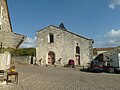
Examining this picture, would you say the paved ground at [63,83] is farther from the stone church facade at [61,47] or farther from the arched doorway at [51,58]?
the arched doorway at [51,58]

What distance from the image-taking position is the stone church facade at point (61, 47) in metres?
28.6

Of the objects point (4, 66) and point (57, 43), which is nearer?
point (4, 66)

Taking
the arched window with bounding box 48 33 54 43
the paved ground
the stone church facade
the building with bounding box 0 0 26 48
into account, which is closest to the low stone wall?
the stone church facade

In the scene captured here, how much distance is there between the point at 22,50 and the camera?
96.7 feet

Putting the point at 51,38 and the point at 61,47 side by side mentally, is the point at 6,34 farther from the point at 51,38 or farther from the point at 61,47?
the point at 61,47

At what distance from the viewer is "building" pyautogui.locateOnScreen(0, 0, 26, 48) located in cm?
2123

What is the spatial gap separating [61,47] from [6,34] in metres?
10.3

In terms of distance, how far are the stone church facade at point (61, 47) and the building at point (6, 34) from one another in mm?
5933

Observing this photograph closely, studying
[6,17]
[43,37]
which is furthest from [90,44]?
[6,17]

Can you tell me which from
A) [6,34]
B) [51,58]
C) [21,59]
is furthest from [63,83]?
[21,59]

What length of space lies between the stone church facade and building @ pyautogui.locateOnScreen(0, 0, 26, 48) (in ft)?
19.5

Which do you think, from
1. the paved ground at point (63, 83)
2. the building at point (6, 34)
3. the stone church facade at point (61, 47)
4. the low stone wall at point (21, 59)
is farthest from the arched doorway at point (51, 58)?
the paved ground at point (63, 83)

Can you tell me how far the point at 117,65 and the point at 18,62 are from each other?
1664cm

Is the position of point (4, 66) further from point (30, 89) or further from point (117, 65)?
point (117, 65)
